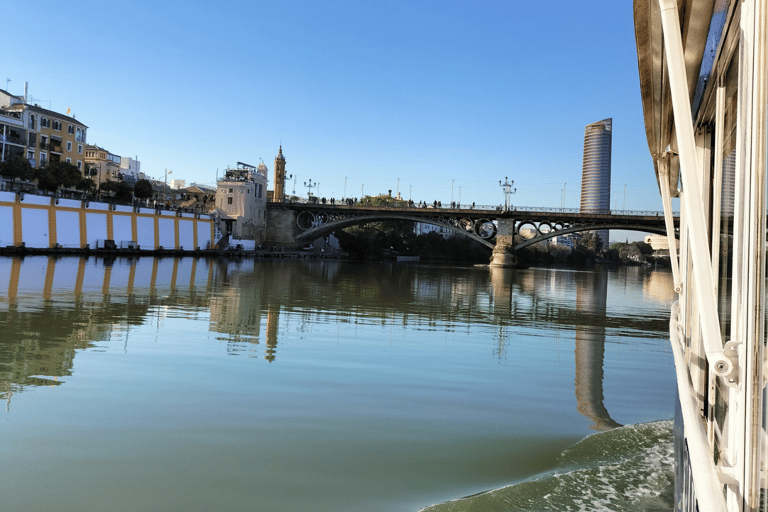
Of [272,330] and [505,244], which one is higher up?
[505,244]

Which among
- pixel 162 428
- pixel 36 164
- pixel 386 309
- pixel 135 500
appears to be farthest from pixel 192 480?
pixel 36 164

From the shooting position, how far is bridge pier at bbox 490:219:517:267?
6312 cm

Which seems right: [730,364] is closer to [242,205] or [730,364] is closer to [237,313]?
[237,313]

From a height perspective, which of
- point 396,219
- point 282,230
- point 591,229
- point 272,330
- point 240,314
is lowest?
point 272,330

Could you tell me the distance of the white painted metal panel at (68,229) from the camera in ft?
156

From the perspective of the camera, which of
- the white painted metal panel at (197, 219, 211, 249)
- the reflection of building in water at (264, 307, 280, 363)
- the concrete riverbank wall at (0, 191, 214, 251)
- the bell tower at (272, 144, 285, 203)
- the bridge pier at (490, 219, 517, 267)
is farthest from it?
the bell tower at (272, 144, 285, 203)

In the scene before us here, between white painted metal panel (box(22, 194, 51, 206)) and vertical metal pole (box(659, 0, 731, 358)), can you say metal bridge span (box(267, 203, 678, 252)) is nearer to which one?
white painted metal panel (box(22, 194, 51, 206))

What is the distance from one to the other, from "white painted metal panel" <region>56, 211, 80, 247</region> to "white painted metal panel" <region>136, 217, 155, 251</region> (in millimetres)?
6874

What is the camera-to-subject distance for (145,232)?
186 ft

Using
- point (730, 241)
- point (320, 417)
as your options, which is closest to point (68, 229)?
point (320, 417)

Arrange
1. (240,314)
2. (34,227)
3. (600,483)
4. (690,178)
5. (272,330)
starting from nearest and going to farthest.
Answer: (690,178) → (600,483) → (272,330) → (240,314) → (34,227)

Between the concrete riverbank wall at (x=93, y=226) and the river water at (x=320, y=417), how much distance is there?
35978 millimetres

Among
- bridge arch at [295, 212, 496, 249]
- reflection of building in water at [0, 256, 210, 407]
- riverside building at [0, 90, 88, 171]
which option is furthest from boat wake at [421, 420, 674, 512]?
riverside building at [0, 90, 88, 171]

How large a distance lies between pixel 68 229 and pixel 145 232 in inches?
341
